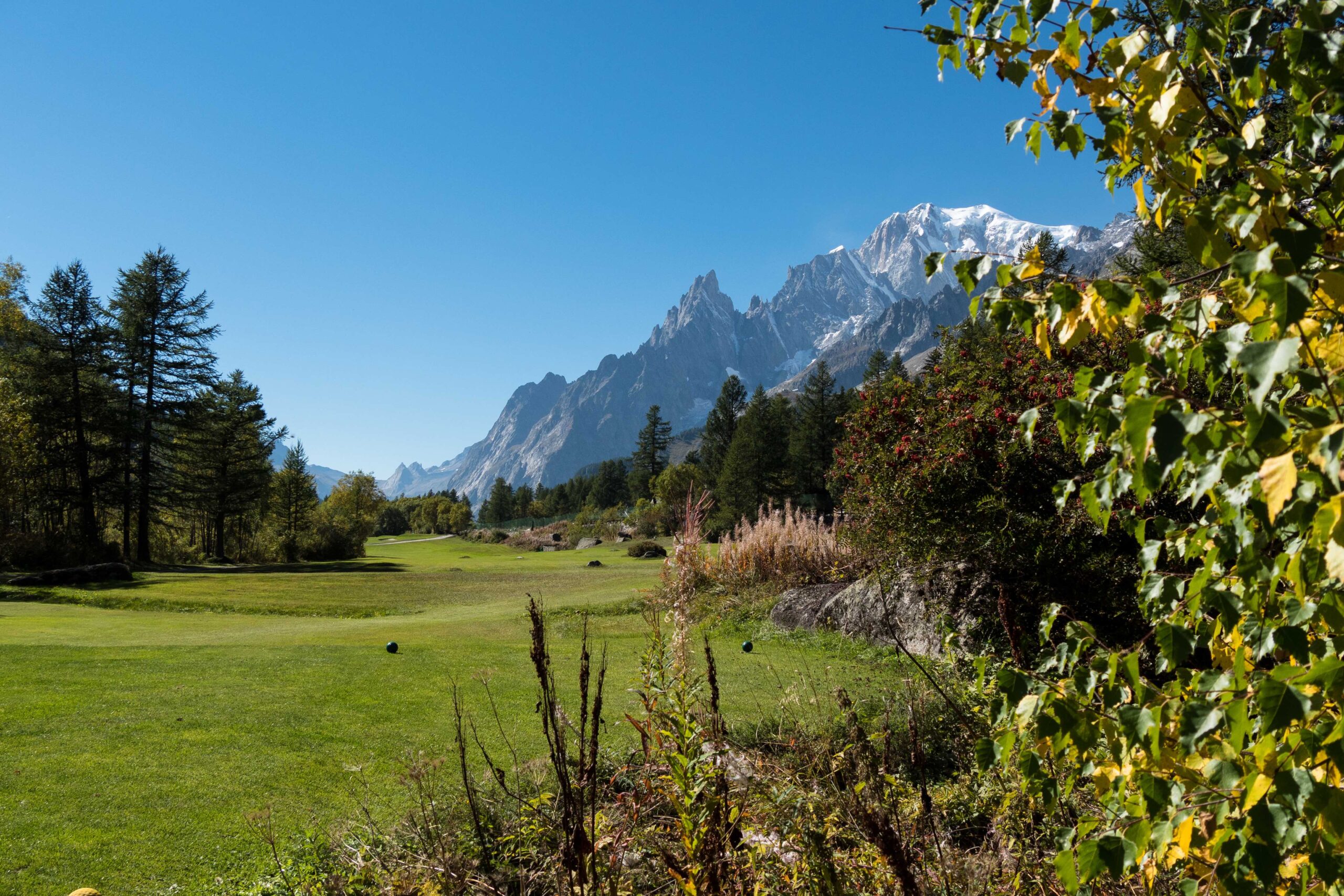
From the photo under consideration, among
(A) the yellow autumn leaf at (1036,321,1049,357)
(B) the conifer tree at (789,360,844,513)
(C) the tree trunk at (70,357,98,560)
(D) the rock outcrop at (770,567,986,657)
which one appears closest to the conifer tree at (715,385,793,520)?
(B) the conifer tree at (789,360,844,513)

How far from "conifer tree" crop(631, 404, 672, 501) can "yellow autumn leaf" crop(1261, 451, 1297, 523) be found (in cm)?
6884

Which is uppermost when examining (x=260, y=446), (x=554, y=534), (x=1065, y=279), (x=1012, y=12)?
(x=260, y=446)

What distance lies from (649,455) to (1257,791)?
72.5 meters

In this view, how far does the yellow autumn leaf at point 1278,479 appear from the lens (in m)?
0.88

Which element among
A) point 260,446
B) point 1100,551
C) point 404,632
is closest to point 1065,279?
point 1100,551

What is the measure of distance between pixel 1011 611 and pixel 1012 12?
5.59 feet

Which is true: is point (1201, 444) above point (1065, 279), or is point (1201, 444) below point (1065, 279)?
below

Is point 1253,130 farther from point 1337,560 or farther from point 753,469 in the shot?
point 753,469

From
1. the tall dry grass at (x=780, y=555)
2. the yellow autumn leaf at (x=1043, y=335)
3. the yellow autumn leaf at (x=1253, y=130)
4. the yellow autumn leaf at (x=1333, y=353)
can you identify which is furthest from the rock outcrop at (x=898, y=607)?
the yellow autumn leaf at (x=1253, y=130)

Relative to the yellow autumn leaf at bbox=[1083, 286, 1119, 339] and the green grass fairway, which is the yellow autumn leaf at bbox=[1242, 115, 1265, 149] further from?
the green grass fairway

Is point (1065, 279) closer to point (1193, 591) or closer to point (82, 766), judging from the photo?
point (1193, 591)

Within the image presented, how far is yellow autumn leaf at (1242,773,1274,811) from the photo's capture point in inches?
41.0

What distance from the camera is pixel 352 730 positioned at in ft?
15.4

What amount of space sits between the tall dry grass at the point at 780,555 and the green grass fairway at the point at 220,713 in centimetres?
193
